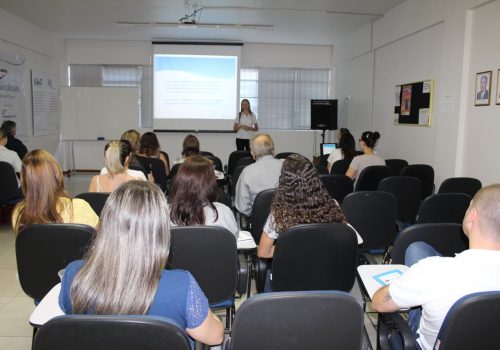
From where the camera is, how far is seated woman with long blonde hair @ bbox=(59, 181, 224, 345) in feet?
4.35

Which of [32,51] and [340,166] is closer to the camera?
[340,166]

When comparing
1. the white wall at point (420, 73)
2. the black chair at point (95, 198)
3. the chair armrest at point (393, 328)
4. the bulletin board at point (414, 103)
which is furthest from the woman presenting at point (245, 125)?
the chair armrest at point (393, 328)

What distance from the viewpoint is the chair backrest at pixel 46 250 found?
212 cm

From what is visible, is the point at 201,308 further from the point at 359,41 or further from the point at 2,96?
the point at 359,41

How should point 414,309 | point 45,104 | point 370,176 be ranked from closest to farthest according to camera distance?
point 414,309 → point 370,176 → point 45,104

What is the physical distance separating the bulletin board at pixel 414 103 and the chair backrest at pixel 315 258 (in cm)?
443

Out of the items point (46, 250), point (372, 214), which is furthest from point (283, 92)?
point (46, 250)

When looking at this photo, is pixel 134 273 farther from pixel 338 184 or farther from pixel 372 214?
pixel 338 184

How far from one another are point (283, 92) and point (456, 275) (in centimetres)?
944

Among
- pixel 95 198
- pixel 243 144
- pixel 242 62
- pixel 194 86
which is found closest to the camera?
pixel 95 198

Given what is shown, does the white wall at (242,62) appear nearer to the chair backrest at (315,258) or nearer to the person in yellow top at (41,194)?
the person in yellow top at (41,194)

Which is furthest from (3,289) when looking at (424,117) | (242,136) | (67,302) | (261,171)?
(242,136)

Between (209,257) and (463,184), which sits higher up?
(463,184)

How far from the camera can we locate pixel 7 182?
5.00 metres
